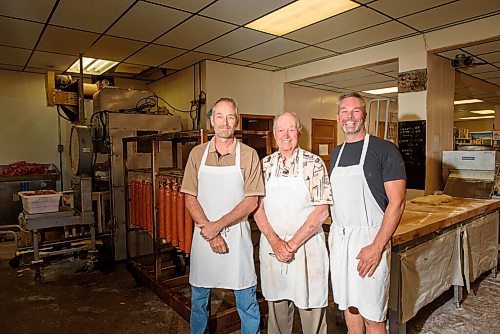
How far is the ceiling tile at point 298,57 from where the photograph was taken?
4.73 metres

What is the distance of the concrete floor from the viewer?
Answer: 8.82 ft

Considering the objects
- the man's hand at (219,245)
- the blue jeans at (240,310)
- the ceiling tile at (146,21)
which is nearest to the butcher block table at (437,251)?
the blue jeans at (240,310)

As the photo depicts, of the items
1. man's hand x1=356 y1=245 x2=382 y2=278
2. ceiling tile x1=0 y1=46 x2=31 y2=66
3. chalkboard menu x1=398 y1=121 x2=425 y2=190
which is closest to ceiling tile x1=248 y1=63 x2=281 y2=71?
chalkboard menu x1=398 y1=121 x2=425 y2=190

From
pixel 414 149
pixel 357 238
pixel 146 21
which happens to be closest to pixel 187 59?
pixel 146 21

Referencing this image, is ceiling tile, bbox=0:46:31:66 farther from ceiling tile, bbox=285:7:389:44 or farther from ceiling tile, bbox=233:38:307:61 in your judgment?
ceiling tile, bbox=285:7:389:44

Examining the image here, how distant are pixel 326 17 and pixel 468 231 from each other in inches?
94.2

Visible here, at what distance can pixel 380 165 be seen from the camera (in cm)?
177

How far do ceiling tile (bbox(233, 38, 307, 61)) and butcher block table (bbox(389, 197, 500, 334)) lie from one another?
2385 mm

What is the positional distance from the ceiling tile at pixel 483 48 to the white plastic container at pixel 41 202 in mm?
4939

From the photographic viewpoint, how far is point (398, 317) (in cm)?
226

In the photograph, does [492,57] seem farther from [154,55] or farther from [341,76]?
[154,55]

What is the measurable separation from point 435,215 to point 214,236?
1812 mm

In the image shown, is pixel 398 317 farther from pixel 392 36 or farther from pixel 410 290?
pixel 392 36

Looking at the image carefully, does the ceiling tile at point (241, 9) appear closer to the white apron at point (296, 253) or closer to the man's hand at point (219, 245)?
the white apron at point (296, 253)
